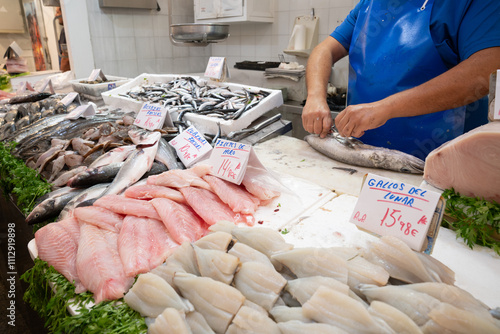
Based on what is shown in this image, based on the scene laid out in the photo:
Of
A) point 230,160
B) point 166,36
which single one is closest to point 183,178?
point 230,160

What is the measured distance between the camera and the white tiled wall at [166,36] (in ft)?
20.1

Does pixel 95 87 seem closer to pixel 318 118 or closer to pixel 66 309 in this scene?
pixel 318 118

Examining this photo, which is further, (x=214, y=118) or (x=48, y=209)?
(x=214, y=118)

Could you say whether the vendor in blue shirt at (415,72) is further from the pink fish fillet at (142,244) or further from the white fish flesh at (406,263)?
the pink fish fillet at (142,244)

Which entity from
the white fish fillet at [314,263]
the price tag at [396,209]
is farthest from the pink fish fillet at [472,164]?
the white fish fillet at [314,263]

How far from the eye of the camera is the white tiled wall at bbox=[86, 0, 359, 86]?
6113 mm

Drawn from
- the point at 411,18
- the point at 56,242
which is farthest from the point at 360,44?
the point at 56,242

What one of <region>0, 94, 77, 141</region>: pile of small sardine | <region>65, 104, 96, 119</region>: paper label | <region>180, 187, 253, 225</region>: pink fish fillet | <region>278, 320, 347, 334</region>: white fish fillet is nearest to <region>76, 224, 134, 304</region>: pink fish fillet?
<region>180, 187, 253, 225</region>: pink fish fillet

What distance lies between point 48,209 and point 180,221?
2.72ft

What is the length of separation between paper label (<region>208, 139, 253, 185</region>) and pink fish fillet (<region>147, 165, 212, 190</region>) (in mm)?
64

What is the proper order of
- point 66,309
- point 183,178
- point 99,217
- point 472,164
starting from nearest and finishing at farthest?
point 66,309
point 472,164
point 99,217
point 183,178

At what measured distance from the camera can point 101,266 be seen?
1.34 metres

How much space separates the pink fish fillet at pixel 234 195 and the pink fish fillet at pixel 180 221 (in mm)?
184

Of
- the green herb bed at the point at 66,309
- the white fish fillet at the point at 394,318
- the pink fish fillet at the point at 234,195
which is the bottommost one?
the green herb bed at the point at 66,309
